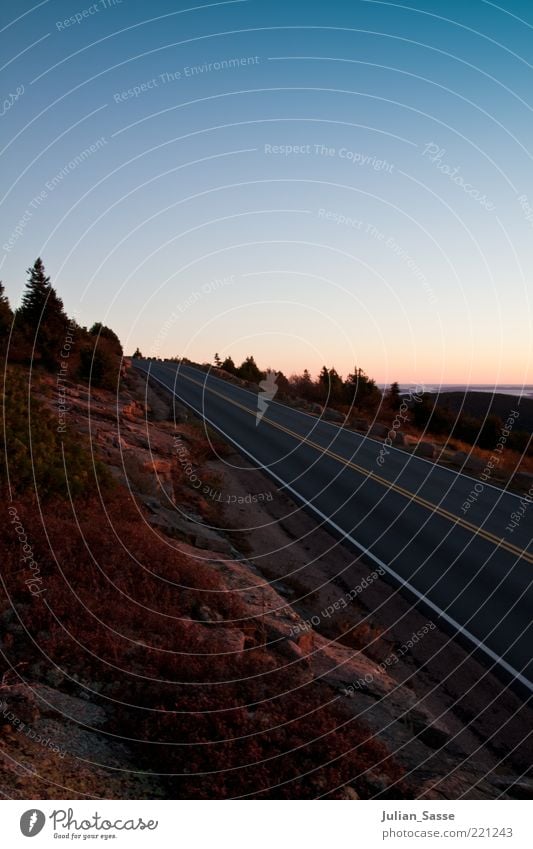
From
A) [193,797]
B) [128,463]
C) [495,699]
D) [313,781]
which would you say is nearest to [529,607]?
[495,699]

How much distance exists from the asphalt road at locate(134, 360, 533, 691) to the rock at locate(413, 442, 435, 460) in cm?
82

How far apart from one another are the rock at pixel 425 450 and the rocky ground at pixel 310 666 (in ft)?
35.7

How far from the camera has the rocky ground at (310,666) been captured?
15.2 feet

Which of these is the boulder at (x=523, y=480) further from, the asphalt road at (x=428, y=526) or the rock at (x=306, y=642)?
the rock at (x=306, y=642)

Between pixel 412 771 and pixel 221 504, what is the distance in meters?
11.4

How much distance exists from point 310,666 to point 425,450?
66.9ft

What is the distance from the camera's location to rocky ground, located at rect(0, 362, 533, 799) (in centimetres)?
463

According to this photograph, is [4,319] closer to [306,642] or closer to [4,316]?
[4,316]

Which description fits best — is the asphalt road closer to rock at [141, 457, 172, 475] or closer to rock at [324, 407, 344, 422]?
rock at [141, 457, 172, 475]

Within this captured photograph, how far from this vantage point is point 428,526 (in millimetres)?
14648

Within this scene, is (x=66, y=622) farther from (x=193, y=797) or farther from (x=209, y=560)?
(x=209, y=560)

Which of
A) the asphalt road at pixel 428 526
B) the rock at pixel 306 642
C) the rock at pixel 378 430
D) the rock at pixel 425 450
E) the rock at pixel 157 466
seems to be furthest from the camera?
the rock at pixel 378 430

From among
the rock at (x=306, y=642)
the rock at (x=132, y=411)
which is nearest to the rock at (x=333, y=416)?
the rock at (x=132, y=411)

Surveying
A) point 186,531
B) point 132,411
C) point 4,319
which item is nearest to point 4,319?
point 4,319
